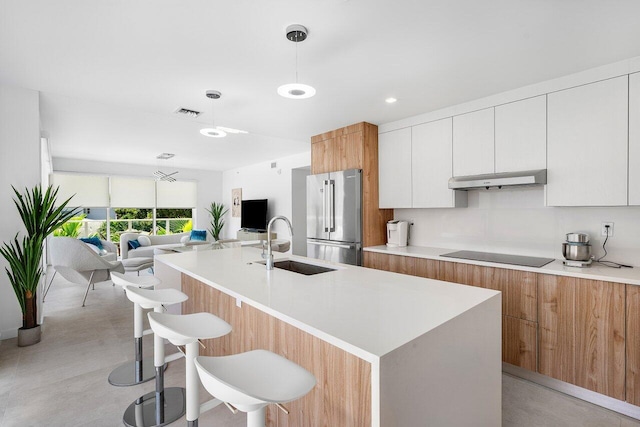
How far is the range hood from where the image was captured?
2600mm

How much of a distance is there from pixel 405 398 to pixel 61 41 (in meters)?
2.93

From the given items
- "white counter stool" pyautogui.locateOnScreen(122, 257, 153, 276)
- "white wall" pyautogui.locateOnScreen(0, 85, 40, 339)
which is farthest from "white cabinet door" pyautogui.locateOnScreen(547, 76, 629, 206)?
"white counter stool" pyautogui.locateOnScreen(122, 257, 153, 276)

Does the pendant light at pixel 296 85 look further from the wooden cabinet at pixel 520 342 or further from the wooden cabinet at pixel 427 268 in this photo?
the wooden cabinet at pixel 520 342

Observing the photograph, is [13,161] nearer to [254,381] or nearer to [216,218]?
[254,381]

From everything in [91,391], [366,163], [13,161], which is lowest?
[91,391]

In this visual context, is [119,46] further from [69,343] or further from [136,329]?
[69,343]

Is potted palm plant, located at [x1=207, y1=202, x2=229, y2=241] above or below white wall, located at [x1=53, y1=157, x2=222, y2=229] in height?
below

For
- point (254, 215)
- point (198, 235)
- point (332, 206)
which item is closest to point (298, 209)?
point (254, 215)

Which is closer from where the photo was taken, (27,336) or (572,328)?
(572,328)

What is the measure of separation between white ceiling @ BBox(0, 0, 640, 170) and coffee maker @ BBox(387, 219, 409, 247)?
4.26ft

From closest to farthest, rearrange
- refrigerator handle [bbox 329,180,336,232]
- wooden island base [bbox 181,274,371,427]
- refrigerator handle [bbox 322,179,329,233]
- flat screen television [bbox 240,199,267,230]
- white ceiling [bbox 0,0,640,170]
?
wooden island base [bbox 181,274,371,427]
white ceiling [bbox 0,0,640,170]
refrigerator handle [bbox 329,180,336,232]
refrigerator handle [bbox 322,179,329,233]
flat screen television [bbox 240,199,267,230]

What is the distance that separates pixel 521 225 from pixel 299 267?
2.21 m

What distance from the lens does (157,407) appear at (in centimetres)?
187

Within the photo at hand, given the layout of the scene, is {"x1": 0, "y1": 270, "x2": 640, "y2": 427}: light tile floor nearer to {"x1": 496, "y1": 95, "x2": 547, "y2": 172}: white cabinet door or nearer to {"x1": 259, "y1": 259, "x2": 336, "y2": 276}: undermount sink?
{"x1": 259, "y1": 259, "x2": 336, "y2": 276}: undermount sink
